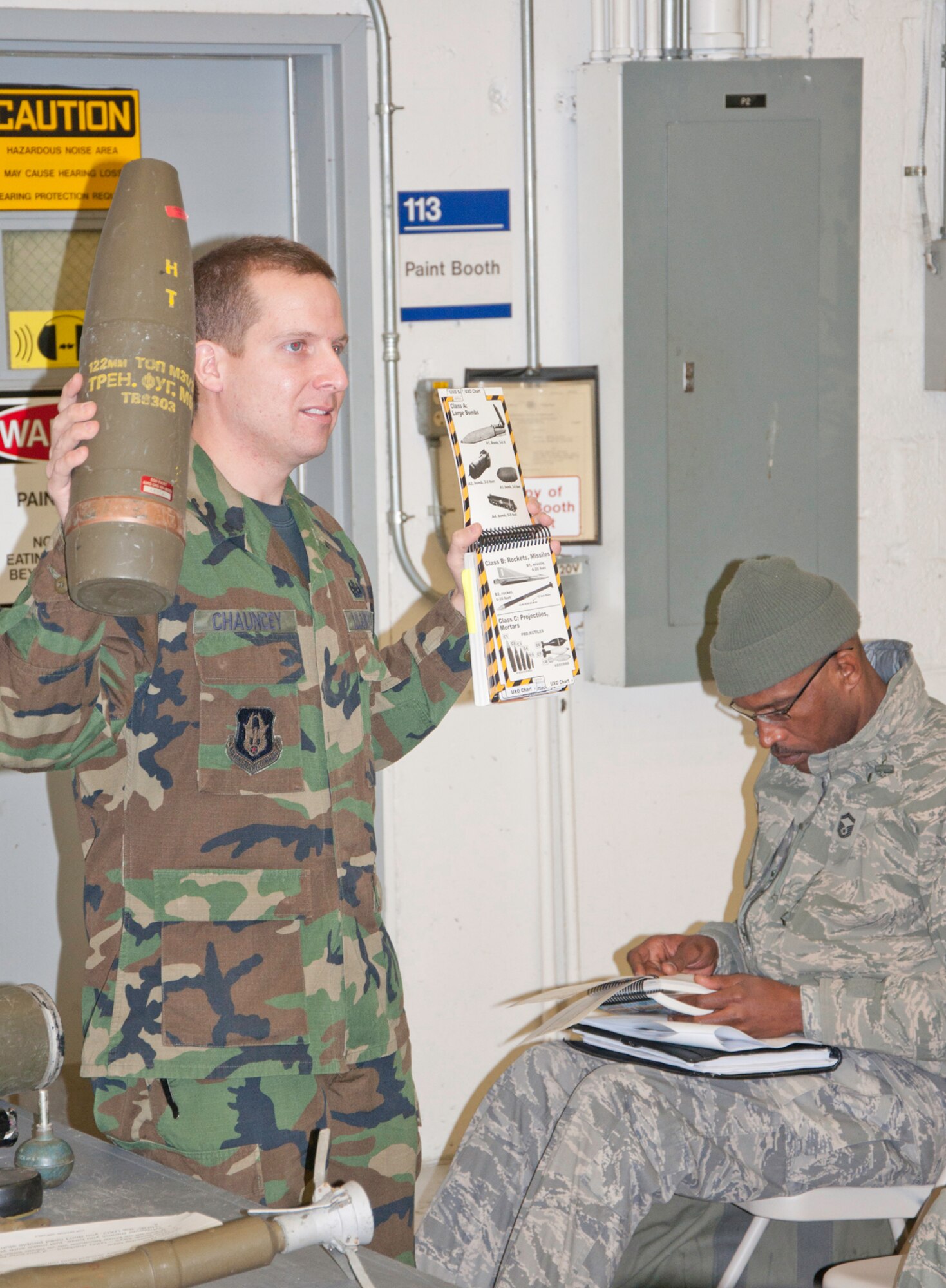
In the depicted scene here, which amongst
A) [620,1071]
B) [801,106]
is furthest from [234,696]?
[801,106]

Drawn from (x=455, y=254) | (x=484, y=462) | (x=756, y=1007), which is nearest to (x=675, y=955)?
(x=756, y=1007)

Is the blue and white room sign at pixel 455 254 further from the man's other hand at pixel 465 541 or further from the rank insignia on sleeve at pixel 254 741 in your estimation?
the rank insignia on sleeve at pixel 254 741

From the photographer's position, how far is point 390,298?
2906 millimetres

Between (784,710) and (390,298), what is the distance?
1.26 metres

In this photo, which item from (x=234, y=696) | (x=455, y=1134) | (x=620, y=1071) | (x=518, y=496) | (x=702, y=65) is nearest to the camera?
(x=234, y=696)

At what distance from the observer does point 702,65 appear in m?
2.86

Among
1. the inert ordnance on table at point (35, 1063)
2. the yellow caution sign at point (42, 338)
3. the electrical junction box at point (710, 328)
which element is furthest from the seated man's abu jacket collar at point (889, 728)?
the yellow caution sign at point (42, 338)

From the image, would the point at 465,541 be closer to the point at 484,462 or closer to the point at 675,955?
the point at 484,462

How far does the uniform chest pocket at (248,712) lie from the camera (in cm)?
169

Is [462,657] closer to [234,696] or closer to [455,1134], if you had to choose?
[234,696]

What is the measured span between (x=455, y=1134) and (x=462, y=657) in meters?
1.60

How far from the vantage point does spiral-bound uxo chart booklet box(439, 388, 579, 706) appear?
1.81 m

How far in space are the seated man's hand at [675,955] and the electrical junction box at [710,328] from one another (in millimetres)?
766

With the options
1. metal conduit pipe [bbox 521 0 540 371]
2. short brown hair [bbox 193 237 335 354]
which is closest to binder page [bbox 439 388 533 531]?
short brown hair [bbox 193 237 335 354]
